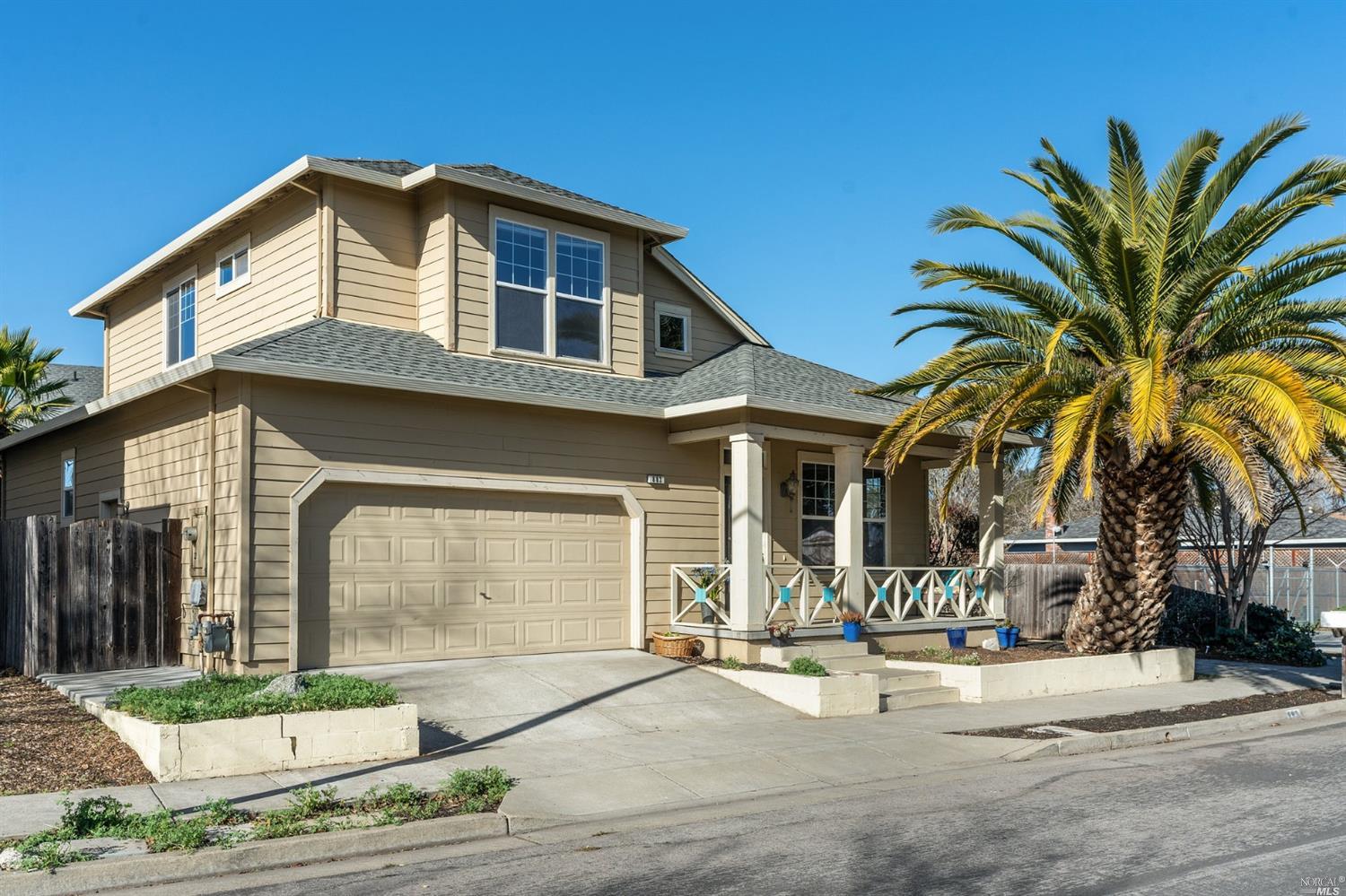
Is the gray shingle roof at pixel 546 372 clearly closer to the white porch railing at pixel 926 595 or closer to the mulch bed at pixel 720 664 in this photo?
the white porch railing at pixel 926 595

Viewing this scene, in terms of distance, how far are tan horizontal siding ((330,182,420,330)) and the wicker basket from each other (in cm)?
568

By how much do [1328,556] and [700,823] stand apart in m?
38.4

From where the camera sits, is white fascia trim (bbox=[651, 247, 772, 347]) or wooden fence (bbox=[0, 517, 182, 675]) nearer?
Result: wooden fence (bbox=[0, 517, 182, 675])

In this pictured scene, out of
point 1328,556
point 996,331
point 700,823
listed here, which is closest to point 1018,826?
point 700,823

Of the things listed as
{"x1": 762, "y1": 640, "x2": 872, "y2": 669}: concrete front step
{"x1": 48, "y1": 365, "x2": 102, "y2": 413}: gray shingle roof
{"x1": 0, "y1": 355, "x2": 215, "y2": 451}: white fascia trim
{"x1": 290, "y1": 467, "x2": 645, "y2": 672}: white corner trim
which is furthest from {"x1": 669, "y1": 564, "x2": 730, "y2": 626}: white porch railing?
{"x1": 48, "y1": 365, "x2": 102, "y2": 413}: gray shingle roof

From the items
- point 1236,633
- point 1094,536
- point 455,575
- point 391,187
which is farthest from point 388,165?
point 1094,536

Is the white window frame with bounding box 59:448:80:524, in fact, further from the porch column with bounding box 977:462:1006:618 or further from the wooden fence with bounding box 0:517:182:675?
the porch column with bounding box 977:462:1006:618

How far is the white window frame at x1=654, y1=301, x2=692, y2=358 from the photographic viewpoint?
19016 mm

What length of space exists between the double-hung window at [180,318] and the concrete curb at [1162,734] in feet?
46.2

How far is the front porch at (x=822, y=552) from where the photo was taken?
1580 centimetres

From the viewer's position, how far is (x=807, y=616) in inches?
669

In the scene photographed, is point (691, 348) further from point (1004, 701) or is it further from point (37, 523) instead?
point (37, 523)

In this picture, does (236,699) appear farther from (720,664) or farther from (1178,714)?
(1178,714)

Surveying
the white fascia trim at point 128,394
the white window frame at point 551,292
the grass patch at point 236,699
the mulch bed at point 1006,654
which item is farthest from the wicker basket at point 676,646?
the white fascia trim at point 128,394
